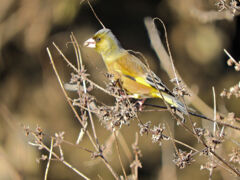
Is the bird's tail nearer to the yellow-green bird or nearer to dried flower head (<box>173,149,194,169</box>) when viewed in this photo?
the yellow-green bird

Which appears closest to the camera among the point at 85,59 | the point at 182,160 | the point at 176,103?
the point at 182,160

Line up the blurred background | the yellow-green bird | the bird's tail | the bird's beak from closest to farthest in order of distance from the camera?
the bird's tail → the yellow-green bird → the bird's beak → the blurred background

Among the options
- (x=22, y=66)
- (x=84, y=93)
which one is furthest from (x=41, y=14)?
(x=84, y=93)

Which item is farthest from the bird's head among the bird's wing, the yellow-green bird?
the bird's wing

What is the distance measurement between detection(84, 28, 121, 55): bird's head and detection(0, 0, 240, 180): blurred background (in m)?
3.96

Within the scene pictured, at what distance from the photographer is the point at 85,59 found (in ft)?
29.7

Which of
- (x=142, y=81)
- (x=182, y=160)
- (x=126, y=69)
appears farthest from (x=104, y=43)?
(x=182, y=160)

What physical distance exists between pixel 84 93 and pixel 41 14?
6.77 metres

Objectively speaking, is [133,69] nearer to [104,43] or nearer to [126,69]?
[126,69]

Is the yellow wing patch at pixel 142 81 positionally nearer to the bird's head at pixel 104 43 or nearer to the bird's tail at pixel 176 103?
the bird's tail at pixel 176 103

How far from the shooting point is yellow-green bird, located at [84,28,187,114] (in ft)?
14.4

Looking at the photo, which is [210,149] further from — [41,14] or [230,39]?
[230,39]

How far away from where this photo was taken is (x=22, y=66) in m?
9.80

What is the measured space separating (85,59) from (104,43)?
420 centimetres
